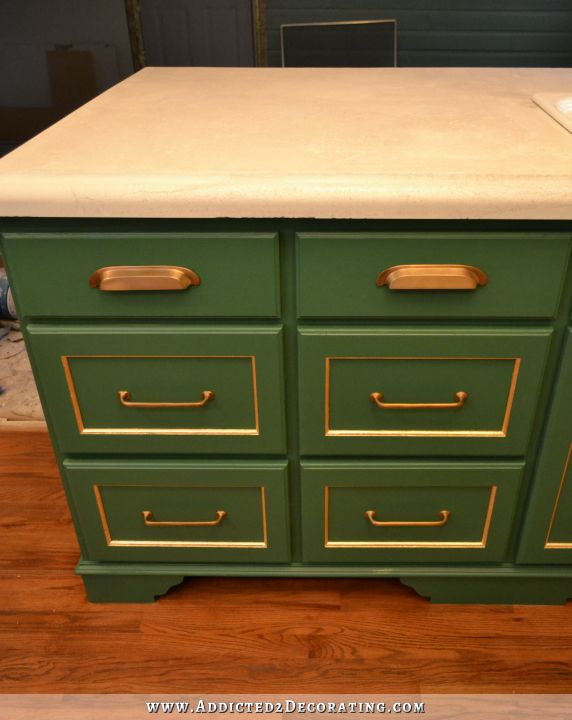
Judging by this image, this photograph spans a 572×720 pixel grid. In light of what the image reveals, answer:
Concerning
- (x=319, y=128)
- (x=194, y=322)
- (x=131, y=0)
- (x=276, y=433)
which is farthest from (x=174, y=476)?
(x=131, y=0)

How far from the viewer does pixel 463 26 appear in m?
3.40

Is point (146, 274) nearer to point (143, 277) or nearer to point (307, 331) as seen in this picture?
point (143, 277)

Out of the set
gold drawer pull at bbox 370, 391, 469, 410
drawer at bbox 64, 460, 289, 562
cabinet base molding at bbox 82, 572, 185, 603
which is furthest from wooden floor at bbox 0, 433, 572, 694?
gold drawer pull at bbox 370, 391, 469, 410

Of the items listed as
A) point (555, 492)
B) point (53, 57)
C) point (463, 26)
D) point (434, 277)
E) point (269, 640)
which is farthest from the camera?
point (53, 57)

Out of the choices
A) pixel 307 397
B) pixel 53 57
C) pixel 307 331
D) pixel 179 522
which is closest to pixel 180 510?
pixel 179 522

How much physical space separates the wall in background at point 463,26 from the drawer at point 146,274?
307 cm

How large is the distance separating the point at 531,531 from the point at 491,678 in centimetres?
30

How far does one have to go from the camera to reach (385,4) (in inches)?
132

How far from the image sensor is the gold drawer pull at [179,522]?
3.91 ft

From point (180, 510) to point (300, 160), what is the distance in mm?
694

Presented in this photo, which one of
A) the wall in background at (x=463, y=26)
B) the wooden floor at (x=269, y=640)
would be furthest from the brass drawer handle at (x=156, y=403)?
the wall in background at (x=463, y=26)

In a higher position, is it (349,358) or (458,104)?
(458,104)

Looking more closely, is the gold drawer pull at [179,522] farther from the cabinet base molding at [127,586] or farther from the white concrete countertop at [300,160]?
the white concrete countertop at [300,160]

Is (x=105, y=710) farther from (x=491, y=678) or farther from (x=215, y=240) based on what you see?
(x=215, y=240)
